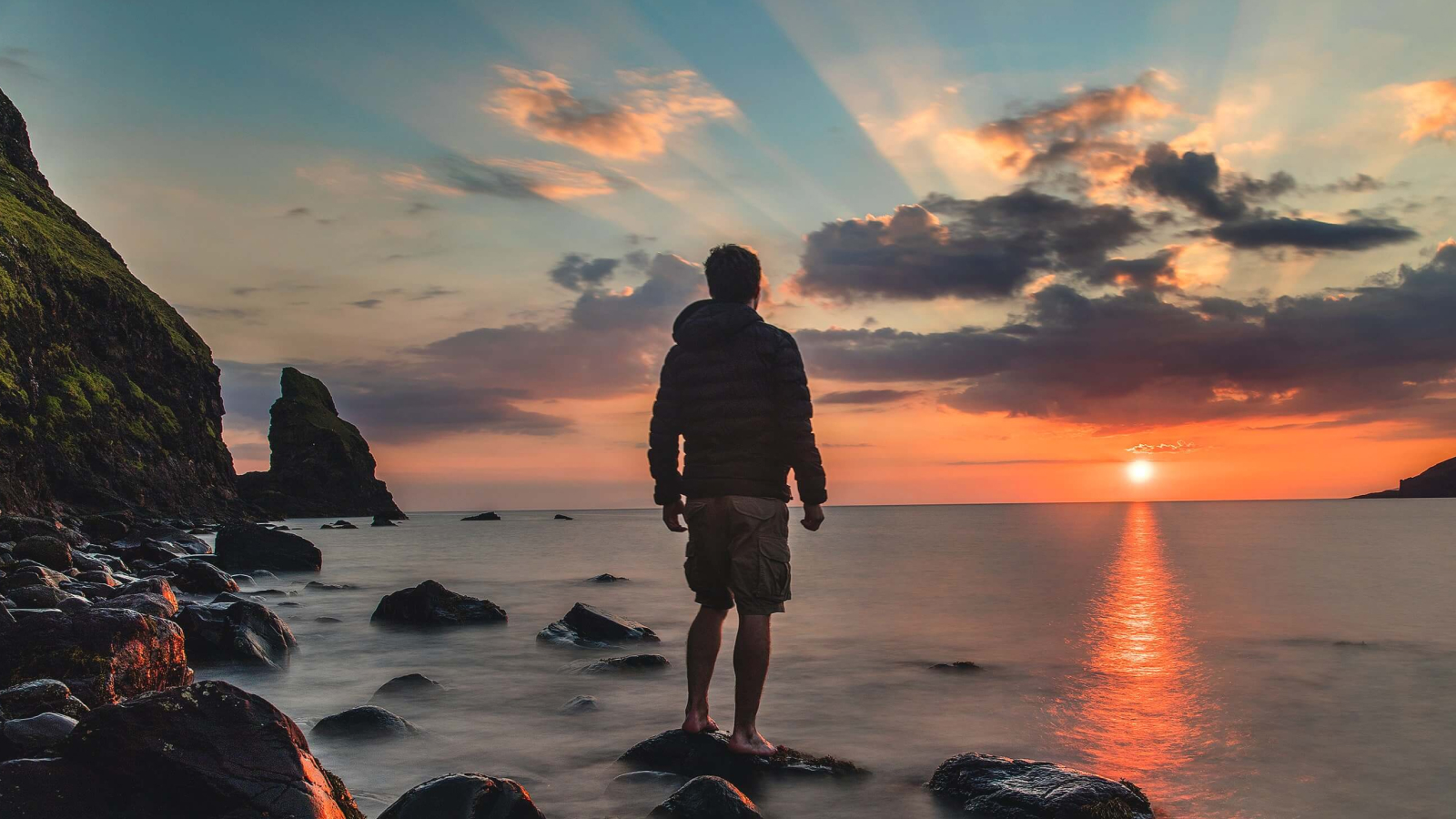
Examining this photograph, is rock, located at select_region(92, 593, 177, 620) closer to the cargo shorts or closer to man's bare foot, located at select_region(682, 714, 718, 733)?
man's bare foot, located at select_region(682, 714, 718, 733)

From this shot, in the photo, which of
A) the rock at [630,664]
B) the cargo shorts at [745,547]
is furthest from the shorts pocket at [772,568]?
the rock at [630,664]

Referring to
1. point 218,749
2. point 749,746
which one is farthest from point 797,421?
point 218,749

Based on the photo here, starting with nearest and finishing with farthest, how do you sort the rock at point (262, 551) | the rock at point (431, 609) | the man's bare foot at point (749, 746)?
the man's bare foot at point (749, 746) → the rock at point (431, 609) → the rock at point (262, 551)

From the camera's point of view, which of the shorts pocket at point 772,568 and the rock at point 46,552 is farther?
the rock at point 46,552

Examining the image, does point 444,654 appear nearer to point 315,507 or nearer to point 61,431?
point 61,431

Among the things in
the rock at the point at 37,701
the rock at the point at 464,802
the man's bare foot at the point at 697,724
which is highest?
the rock at the point at 37,701

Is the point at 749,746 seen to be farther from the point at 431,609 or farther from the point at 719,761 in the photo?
the point at 431,609

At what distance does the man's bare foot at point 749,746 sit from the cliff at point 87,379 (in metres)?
31.8

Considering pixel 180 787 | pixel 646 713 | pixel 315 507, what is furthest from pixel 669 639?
pixel 315 507

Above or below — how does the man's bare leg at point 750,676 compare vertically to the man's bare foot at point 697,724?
above

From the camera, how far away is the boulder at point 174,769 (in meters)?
3.43

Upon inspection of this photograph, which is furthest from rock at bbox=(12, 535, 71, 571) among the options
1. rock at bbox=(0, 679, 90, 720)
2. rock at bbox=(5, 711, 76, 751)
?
rock at bbox=(5, 711, 76, 751)

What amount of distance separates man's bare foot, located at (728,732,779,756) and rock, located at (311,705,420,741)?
2.63 metres

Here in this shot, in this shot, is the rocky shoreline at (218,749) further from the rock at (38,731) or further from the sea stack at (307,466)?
the sea stack at (307,466)
